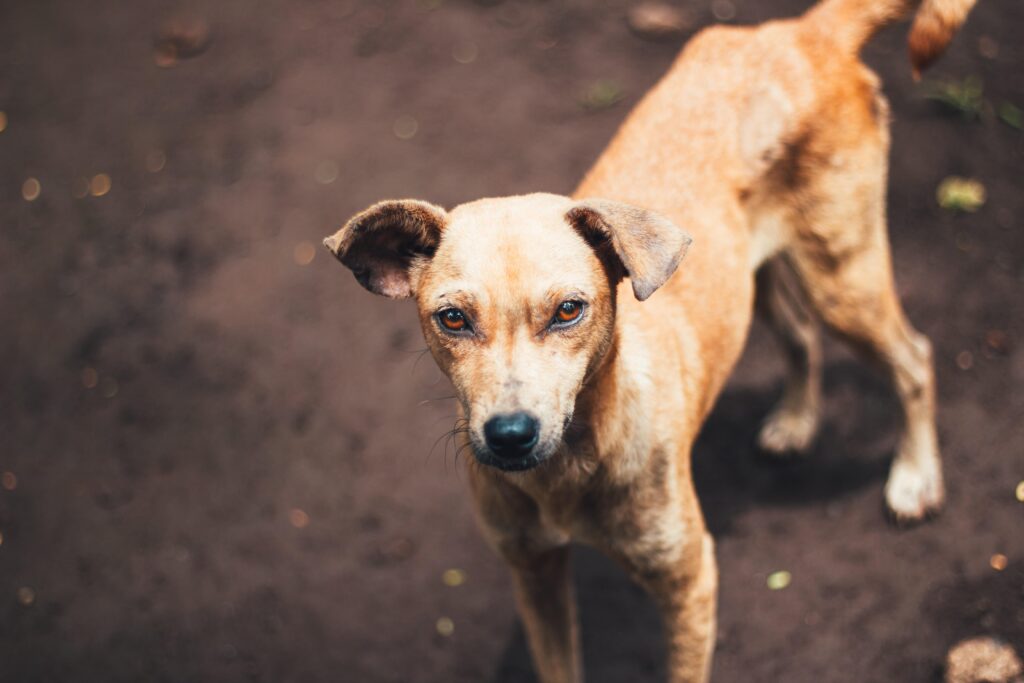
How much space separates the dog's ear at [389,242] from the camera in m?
3.17

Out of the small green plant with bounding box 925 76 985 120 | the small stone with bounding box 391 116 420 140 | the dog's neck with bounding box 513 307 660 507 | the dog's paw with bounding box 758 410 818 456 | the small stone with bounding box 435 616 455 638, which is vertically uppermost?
the dog's neck with bounding box 513 307 660 507

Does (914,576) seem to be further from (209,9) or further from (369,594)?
(209,9)

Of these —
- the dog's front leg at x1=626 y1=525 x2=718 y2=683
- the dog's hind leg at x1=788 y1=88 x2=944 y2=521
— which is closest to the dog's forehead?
the dog's front leg at x1=626 y1=525 x2=718 y2=683

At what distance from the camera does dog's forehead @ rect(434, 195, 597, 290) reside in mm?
3039

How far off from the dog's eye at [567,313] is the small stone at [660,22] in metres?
5.19

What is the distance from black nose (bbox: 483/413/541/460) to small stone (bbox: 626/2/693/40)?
558 cm

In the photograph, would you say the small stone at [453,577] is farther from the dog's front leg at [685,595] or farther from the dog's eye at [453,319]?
the dog's eye at [453,319]

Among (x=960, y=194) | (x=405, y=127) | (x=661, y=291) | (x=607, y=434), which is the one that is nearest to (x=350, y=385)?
(x=405, y=127)

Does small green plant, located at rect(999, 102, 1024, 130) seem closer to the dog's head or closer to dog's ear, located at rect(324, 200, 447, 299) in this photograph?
the dog's head

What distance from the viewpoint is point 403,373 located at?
20.4 ft

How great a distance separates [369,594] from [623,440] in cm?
244

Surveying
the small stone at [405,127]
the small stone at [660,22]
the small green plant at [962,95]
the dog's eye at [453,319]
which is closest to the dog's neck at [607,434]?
the dog's eye at [453,319]

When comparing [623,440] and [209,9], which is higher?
[623,440]

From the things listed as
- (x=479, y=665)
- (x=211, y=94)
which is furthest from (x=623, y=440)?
(x=211, y=94)
